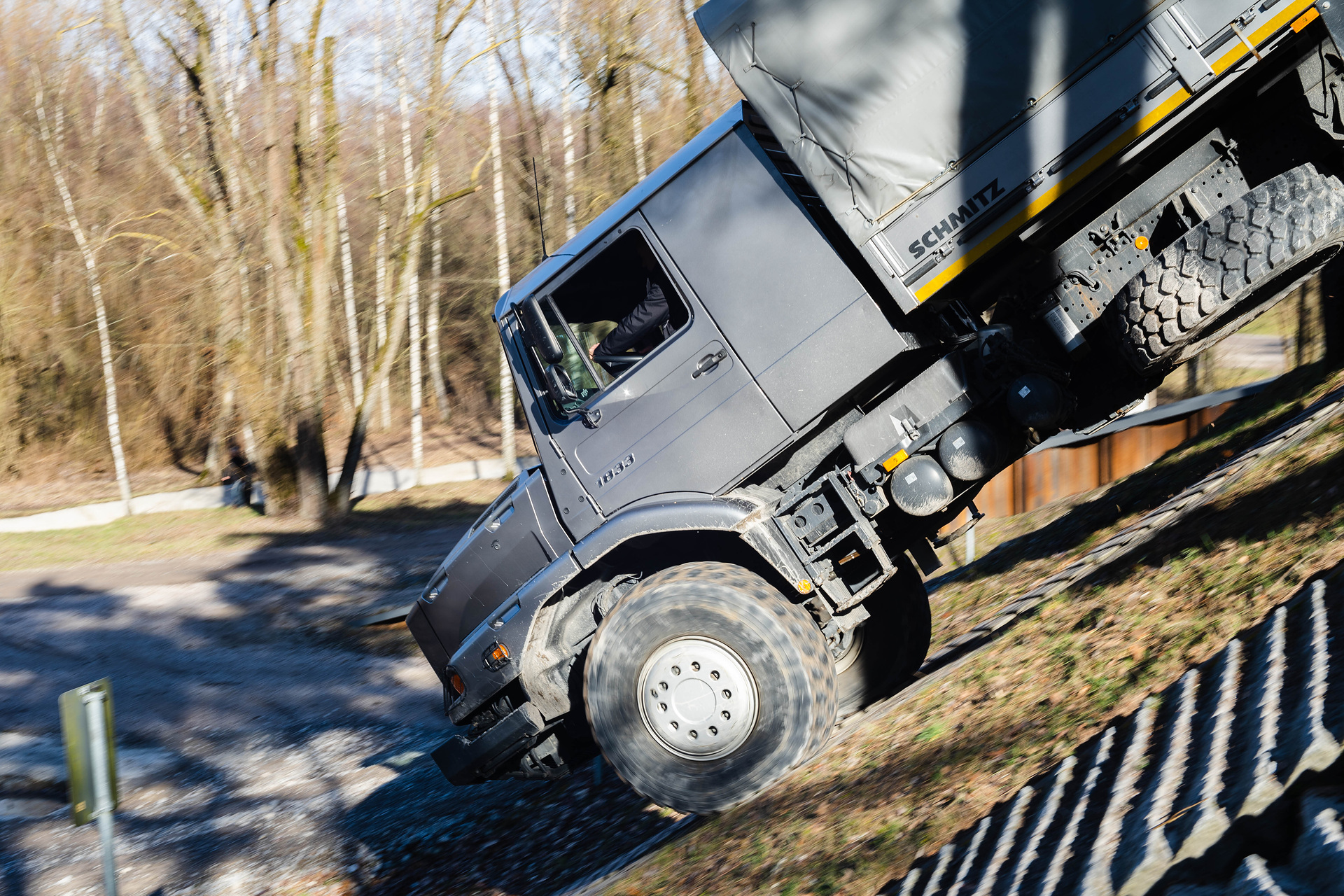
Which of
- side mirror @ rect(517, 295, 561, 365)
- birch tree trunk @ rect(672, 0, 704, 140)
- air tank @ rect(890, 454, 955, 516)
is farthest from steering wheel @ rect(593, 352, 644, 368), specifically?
birch tree trunk @ rect(672, 0, 704, 140)

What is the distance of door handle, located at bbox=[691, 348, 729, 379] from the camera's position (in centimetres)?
501

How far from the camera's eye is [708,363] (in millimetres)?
5035

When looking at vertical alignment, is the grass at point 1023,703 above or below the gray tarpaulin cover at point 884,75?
below

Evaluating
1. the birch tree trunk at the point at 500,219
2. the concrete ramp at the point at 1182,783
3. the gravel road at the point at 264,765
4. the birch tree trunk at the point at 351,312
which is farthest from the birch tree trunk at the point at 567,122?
the concrete ramp at the point at 1182,783

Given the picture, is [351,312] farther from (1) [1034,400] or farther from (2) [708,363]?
(1) [1034,400]

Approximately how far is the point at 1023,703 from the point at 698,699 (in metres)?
1.39

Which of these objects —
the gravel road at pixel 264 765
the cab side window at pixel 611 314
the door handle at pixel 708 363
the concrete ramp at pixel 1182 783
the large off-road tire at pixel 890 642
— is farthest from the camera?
the large off-road tire at pixel 890 642

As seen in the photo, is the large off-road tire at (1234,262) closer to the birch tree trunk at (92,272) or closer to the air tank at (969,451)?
the air tank at (969,451)

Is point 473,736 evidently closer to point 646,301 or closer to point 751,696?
point 751,696

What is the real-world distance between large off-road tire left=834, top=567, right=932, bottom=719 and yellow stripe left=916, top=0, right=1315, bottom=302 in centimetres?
211

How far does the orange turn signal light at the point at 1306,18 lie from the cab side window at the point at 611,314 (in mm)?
2760

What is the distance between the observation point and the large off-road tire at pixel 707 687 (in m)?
4.64

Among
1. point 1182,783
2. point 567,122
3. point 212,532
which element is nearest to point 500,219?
point 567,122

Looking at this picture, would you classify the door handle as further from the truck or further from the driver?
the driver
